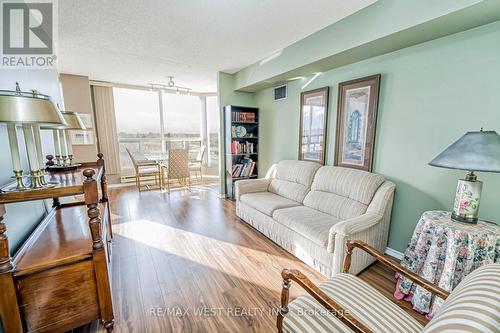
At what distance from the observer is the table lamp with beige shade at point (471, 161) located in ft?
4.23

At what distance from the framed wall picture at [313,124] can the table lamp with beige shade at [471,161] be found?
151cm

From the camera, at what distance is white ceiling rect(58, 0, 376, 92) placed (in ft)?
6.29

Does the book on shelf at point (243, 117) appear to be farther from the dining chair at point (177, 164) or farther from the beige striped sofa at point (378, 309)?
the beige striped sofa at point (378, 309)

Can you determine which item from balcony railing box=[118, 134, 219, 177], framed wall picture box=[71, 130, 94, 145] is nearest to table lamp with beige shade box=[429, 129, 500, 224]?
balcony railing box=[118, 134, 219, 177]

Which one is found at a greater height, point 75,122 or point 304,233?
point 75,122

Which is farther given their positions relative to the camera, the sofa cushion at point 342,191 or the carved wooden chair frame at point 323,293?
the sofa cushion at point 342,191

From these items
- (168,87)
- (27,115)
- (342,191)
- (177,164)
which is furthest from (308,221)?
(168,87)

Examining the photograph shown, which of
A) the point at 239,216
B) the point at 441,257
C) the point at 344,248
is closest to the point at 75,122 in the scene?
the point at 239,216

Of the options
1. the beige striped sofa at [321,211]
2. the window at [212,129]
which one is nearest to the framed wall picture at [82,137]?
the window at [212,129]

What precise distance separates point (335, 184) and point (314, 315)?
5.58 feet

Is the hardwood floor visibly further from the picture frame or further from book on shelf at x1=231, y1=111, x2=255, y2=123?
the picture frame

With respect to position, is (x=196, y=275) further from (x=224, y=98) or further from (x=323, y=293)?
(x=224, y=98)

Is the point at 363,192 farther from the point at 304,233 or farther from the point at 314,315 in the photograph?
the point at 314,315

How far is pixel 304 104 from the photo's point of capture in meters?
3.17
